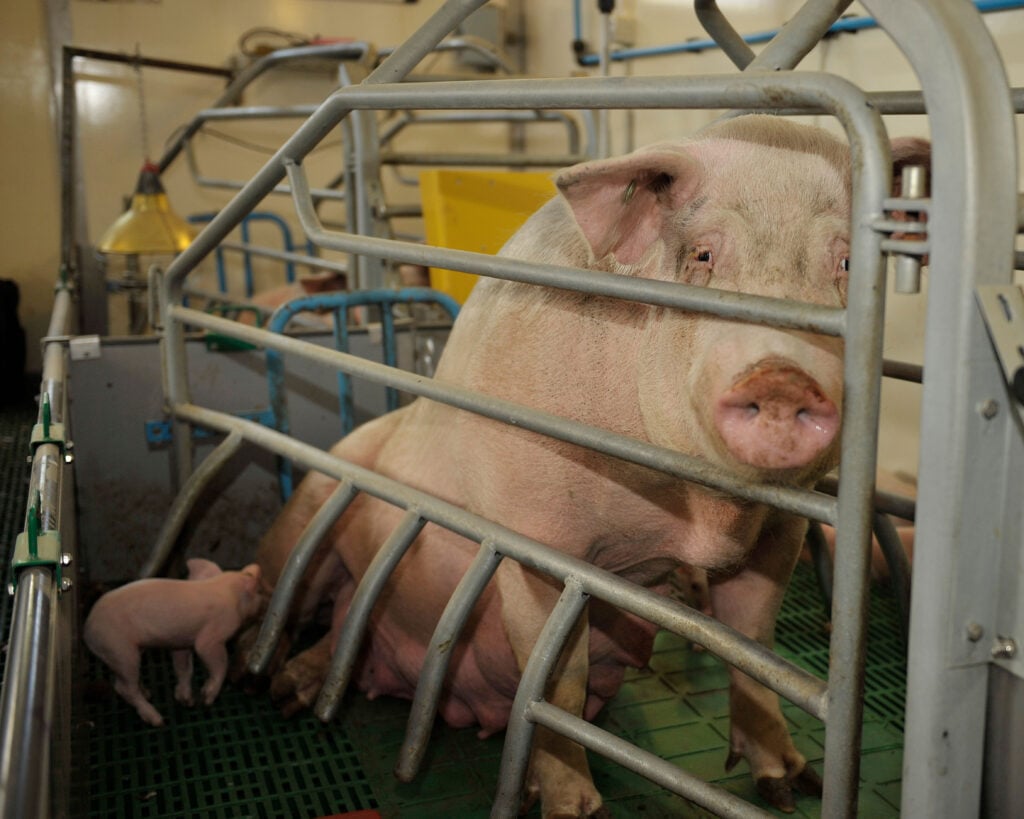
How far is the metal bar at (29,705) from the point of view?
2.86 ft

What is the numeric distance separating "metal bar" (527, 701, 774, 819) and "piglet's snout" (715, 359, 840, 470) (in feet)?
1.47

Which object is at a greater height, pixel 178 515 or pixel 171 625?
pixel 178 515

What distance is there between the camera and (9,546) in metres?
Answer: 3.10

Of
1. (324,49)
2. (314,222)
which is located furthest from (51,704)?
(324,49)

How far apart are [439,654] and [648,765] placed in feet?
1.80

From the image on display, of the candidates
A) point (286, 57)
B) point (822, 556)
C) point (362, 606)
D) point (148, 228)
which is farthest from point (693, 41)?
point (362, 606)

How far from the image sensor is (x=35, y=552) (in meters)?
1.29

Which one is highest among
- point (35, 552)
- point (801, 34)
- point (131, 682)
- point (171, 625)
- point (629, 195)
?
point (801, 34)

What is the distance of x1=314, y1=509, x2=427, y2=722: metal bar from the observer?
6.29 ft

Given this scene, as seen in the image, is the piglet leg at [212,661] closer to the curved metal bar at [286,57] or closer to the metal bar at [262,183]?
the metal bar at [262,183]

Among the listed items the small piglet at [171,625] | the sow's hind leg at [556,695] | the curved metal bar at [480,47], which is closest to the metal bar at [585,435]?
the sow's hind leg at [556,695]

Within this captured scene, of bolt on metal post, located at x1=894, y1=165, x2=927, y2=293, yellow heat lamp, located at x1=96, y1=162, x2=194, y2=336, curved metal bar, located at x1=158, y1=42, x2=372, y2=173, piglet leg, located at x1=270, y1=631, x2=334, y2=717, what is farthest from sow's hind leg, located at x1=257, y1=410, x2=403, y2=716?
curved metal bar, located at x1=158, y1=42, x2=372, y2=173

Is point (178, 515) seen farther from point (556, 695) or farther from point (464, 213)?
point (464, 213)

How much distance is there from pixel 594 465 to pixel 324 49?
2895 mm
